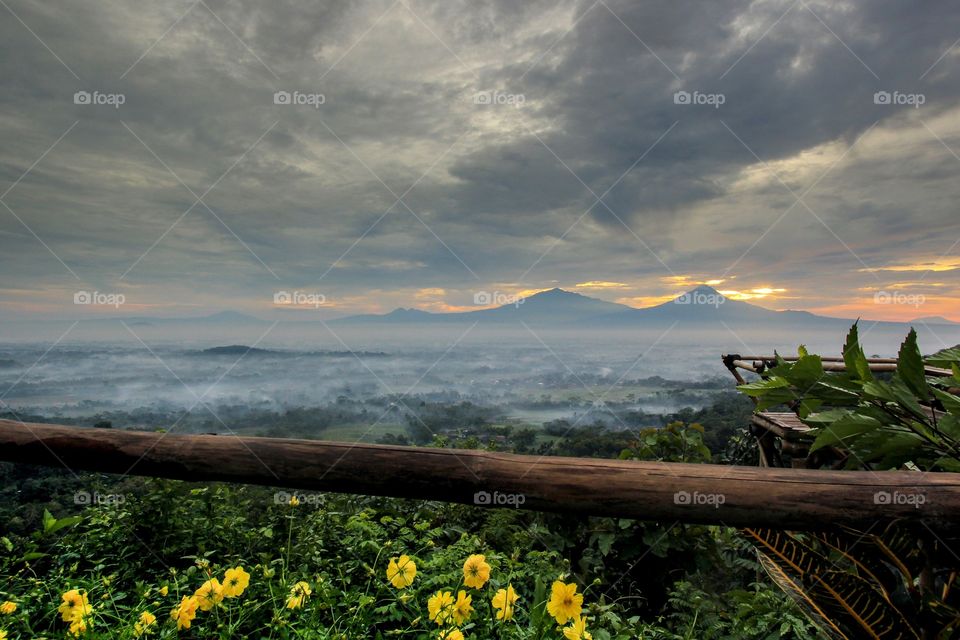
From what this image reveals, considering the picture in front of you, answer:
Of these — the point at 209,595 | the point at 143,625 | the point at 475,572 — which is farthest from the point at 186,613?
the point at 475,572

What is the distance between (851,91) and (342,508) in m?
8.30

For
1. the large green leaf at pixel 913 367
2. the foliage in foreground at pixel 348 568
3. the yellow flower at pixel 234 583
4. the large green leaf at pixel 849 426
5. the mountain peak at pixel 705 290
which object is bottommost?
the foliage in foreground at pixel 348 568

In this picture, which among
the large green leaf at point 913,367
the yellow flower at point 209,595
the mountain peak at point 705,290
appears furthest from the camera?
the mountain peak at point 705,290

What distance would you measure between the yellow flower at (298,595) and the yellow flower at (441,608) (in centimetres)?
40

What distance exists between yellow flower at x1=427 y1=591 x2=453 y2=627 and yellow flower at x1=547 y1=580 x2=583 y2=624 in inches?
11.9

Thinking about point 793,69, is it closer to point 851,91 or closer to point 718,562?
point 851,91

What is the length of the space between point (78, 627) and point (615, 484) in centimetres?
161

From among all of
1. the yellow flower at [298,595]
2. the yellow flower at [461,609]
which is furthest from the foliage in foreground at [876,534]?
the yellow flower at [298,595]

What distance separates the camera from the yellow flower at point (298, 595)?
1.46 meters

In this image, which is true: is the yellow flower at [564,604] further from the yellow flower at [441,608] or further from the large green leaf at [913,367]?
the large green leaf at [913,367]

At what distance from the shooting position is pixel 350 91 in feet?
27.5

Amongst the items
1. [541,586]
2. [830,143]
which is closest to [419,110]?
[830,143]

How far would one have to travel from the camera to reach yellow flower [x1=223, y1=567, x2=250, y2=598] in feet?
4.82

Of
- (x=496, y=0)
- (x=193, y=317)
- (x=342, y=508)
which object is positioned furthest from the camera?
(x=193, y=317)
